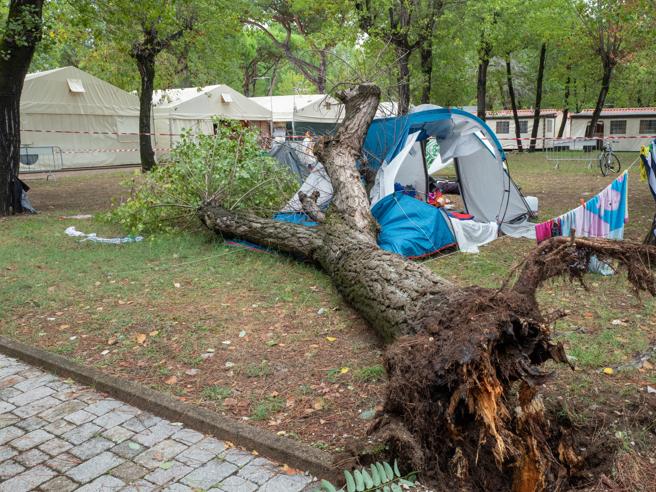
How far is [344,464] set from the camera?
273 cm

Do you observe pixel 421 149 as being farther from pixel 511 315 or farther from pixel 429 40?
pixel 429 40

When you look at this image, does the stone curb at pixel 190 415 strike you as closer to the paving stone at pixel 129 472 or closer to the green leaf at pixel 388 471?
the green leaf at pixel 388 471

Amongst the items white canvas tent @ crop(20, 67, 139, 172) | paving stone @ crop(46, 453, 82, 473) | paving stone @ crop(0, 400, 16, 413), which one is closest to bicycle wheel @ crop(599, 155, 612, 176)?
paving stone @ crop(0, 400, 16, 413)

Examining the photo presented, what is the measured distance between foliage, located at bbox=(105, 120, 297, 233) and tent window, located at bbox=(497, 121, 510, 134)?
100 feet

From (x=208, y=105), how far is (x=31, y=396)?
2147 cm

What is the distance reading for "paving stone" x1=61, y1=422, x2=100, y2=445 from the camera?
3.17m

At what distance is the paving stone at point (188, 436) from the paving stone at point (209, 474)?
0.26 metres

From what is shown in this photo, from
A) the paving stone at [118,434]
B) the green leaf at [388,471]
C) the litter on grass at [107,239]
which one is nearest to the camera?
the green leaf at [388,471]

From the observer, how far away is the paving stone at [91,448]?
9.93 feet

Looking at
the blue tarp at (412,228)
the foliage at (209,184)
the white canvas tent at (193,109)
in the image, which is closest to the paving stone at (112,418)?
the blue tarp at (412,228)

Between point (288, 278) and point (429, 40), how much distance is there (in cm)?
1665

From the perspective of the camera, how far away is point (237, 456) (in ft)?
9.84

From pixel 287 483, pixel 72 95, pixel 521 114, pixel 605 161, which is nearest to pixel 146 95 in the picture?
pixel 72 95

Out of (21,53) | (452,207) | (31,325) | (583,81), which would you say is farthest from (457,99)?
(31,325)
